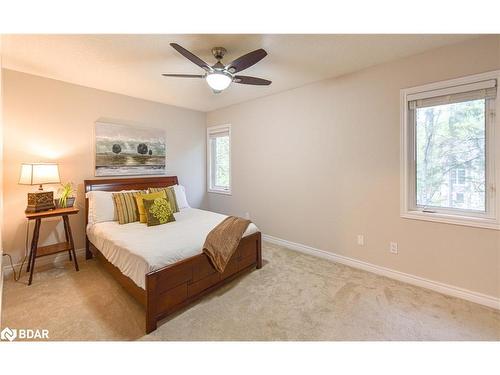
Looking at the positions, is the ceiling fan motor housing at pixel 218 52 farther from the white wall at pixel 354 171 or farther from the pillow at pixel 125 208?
the pillow at pixel 125 208

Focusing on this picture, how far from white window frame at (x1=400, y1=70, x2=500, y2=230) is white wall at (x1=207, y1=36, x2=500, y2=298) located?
0.21ft

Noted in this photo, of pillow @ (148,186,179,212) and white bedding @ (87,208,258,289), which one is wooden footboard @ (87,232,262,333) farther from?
pillow @ (148,186,179,212)

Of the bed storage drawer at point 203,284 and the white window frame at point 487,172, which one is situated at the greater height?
the white window frame at point 487,172

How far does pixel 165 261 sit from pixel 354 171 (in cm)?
236

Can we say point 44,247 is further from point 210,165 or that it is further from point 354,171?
point 354,171

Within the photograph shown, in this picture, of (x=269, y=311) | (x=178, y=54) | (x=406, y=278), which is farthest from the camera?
(x=406, y=278)

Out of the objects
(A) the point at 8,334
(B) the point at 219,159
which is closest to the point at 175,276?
(A) the point at 8,334

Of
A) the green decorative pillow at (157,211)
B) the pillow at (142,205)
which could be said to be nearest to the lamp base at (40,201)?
the pillow at (142,205)

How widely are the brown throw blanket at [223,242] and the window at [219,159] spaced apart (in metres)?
1.91

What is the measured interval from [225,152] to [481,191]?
12.1 feet

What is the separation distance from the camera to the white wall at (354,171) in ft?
6.82

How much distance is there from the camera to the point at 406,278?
2.39m

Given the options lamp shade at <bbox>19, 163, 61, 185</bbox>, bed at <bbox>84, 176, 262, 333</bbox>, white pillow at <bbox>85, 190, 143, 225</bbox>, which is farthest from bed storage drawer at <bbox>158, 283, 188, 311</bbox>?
lamp shade at <bbox>19, 163, 61, 185</bbox>

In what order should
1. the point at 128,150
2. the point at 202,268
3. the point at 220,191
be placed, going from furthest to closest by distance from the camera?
1. the point at 220,191
2. the point at 128,150
3. the point at 202,268
